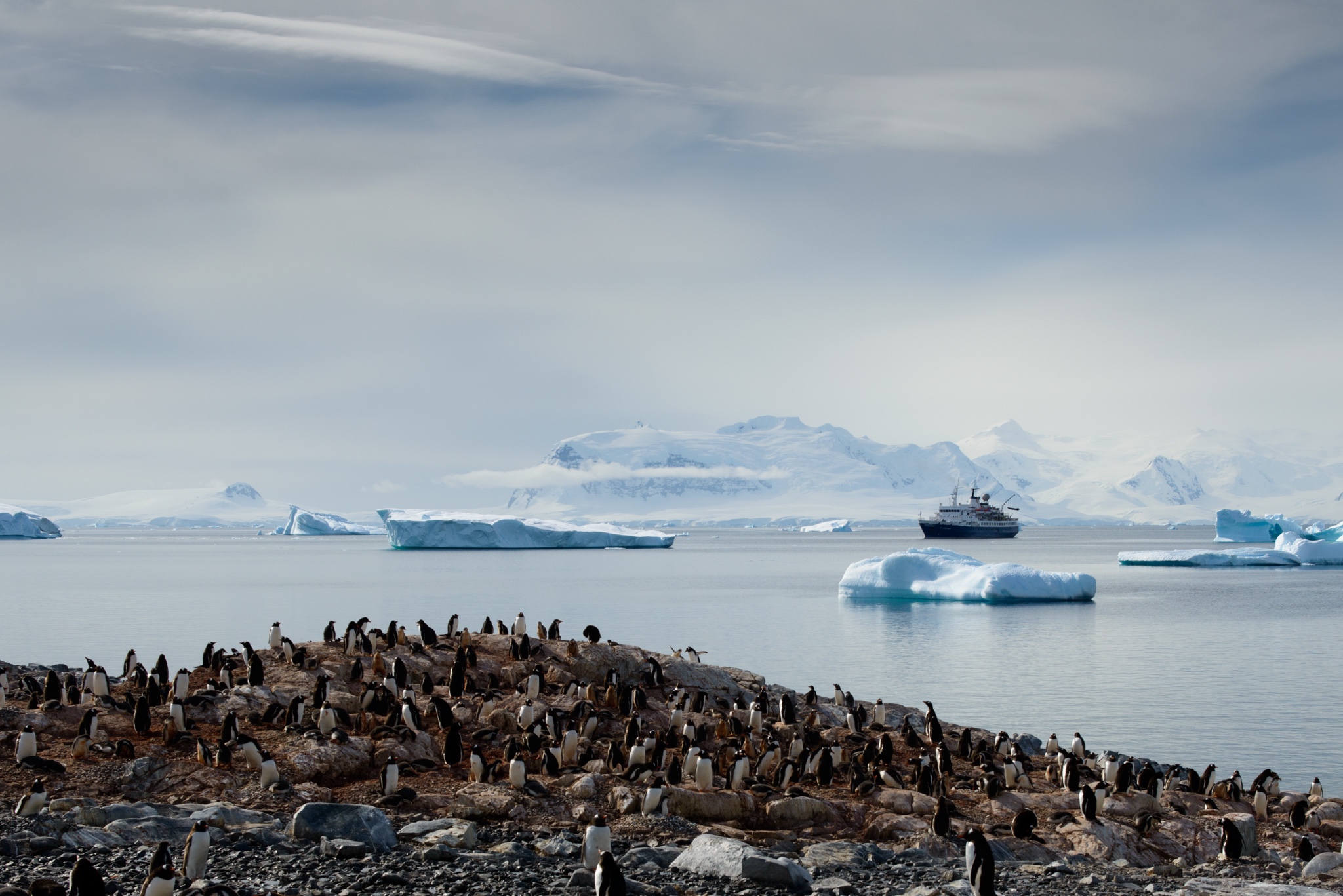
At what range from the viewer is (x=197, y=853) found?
783 centimetres

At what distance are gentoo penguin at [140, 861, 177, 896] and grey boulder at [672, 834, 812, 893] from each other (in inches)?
147

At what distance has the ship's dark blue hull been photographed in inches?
4609

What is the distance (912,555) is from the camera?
138 feet

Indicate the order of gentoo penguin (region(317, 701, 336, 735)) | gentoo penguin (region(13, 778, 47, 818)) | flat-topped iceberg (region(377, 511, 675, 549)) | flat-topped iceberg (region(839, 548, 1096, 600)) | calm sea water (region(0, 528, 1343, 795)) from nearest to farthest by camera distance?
gentoo penguin (region(13, 778, 47, 818))
gentoo penguin (region(317, 701, 336, 735))
calm sea water (region(0, 528, 1343, 795))
flat-topped iceberg (region(839, 548, 1096, 600))
flat-topped iceberg (region(377, 511, 675, 549))

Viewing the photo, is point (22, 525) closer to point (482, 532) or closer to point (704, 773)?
point (482, 532)

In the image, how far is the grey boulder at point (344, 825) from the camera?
8852 millimetres

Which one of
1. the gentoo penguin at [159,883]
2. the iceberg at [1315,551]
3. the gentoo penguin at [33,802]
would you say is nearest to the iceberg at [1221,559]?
the iceberg at [1315,551]

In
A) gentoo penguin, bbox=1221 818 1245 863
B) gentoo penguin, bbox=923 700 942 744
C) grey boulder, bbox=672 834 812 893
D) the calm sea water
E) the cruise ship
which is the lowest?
the calm sea water

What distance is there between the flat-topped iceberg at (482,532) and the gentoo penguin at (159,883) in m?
73.9

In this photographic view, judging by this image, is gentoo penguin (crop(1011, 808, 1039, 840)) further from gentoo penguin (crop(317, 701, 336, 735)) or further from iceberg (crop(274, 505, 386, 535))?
iceberg (crop(274, 505, 386, 535))

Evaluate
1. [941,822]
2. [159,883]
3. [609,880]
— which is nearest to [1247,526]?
[941,822]

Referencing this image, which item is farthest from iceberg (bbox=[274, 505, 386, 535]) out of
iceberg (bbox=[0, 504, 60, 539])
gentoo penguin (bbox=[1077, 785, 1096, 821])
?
gentoo penguin (bbox=[1077, 785, 1096, 821])

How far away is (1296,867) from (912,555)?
3168 cm

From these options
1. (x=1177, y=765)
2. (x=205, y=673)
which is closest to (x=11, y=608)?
(x=205, y=673)
